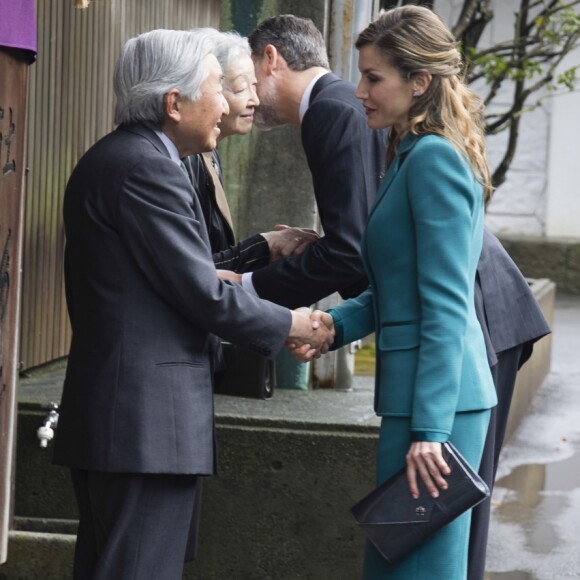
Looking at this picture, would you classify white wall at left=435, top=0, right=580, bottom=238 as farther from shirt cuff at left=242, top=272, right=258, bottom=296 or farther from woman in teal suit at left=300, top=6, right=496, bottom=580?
woman in teal suit at left=300, top=6, right=496, bottom=580

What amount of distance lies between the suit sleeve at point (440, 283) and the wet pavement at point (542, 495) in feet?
7.79

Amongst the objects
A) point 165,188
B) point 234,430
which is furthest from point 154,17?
point 165,188

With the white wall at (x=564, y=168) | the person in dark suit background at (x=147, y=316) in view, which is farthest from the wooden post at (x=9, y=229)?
the white wall at (x=564, y=168)

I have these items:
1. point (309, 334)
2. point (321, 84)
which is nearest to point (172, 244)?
point (309, 334)

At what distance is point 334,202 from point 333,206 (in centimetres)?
1

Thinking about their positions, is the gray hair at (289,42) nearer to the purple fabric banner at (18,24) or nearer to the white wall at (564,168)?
the purple fabric banner at (18,24)

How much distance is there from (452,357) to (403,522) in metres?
0.43

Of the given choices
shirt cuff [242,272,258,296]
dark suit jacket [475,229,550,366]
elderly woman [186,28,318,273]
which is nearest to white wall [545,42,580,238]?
elderly woman [186,28,318,273]

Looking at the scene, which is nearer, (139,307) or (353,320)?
(139,307)

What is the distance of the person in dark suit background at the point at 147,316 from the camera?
3.47 meters

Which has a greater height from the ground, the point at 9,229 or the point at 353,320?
the point at 9,229

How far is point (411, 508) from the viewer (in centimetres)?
341

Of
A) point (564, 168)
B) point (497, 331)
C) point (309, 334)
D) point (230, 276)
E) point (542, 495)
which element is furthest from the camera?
point (564, 168)

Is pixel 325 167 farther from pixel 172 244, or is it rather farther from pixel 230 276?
pixel 172 244
